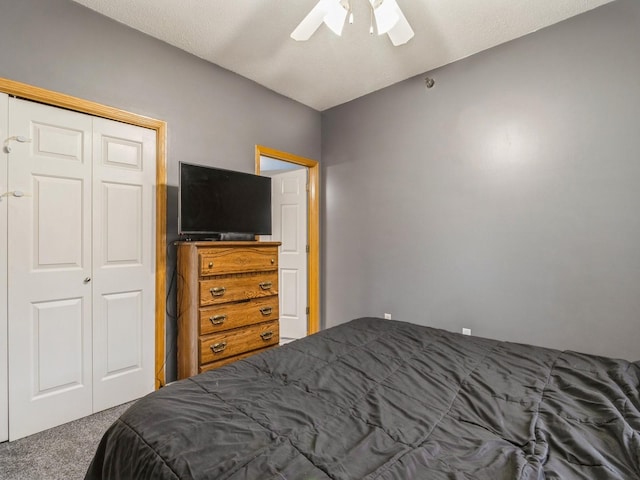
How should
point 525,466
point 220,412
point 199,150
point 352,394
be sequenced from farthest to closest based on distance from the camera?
point 199,150 → point 352,394 → point 220,412 → point 525,466

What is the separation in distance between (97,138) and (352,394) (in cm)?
232

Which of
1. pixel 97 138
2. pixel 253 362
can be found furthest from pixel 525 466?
pixel 97 138

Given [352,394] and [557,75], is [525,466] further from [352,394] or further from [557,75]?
[557,75]

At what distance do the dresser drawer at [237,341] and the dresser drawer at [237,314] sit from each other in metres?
0.04

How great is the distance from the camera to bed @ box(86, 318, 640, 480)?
0.72 m

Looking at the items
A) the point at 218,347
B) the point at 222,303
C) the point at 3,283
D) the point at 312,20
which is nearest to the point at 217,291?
the point at 222,303

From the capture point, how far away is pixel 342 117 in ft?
11.8

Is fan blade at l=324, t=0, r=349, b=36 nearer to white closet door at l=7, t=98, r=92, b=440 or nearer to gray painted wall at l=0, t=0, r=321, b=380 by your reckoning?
gray painted wall at l=0, t=0, r=321, b=380

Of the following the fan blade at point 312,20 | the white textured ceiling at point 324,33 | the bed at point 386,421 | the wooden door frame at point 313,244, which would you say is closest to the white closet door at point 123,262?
the white textured ceiling at point 324,33

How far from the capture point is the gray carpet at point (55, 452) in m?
1.60

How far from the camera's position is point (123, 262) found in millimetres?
2305

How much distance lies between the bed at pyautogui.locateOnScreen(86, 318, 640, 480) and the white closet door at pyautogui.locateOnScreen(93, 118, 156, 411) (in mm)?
1485

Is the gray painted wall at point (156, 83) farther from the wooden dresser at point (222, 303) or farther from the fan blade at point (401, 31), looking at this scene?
the fan blade at point (401, 31)

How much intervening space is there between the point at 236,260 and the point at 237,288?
215mm
